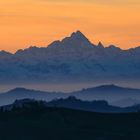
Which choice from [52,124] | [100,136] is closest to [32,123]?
[52,124]

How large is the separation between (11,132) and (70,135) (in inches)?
470

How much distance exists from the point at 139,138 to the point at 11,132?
2579 centimetres

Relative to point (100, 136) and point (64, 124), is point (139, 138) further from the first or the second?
point (64, 124)

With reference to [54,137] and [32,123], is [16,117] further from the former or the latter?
[54,137]

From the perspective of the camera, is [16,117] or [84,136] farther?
[16,117]

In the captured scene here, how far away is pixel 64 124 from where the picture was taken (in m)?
198

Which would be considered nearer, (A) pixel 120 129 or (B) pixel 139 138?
(B) pixel 139 138

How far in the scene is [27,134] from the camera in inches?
7219

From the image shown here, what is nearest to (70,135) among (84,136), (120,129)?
(84,136)

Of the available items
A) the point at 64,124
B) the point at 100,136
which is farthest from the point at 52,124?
the point at 100,136

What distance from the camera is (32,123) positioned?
19450 cm

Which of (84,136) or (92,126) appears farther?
(92,126)

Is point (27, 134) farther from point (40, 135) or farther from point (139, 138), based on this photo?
point (139, 138)

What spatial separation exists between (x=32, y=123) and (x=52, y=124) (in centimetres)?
458
